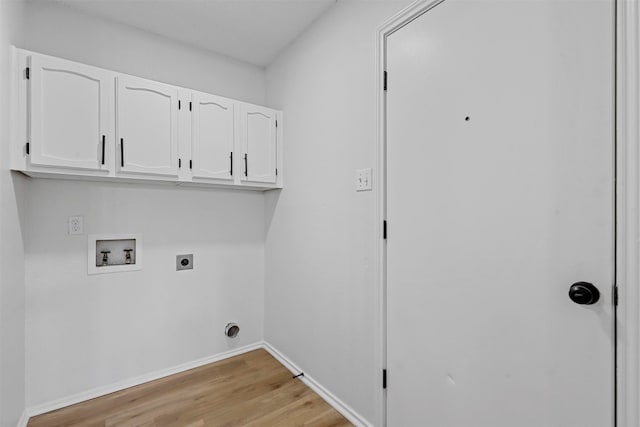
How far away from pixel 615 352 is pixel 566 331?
115 mm

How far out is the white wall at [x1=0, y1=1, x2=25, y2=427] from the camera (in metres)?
1.37

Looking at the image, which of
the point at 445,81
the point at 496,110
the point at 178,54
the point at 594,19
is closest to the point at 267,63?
the point at 178,54

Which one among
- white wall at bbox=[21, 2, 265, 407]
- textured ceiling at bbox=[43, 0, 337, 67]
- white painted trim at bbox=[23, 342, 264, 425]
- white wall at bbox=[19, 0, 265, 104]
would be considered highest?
textured ceiling at bbox=[43, 0, 337, 67]

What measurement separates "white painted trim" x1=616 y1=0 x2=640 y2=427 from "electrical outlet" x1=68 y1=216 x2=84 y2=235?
8.80ft

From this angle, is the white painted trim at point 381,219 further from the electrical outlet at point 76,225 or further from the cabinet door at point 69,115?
the electrical outlet at point 76,225

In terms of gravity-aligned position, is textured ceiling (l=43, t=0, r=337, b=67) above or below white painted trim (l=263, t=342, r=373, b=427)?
above

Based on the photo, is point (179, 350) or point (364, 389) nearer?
point (364, 389)

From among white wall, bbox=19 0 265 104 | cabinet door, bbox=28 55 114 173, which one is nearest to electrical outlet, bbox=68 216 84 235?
cabinet door, bbox=28 55 114 173

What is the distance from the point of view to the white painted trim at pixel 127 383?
1.84 meters

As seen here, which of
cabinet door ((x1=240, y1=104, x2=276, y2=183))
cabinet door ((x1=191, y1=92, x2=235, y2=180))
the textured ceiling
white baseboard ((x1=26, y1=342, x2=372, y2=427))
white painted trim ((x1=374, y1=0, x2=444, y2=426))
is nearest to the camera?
white painted trim ((x1=374, y1=0, x2=444, y2=426))

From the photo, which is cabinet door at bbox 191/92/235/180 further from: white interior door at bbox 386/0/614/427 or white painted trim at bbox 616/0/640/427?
white painted trim at bbox 616/0/640/427

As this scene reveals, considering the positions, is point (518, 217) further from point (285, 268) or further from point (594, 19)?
point (285, 268)

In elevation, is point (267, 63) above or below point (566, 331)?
above

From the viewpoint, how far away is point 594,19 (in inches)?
34.7
